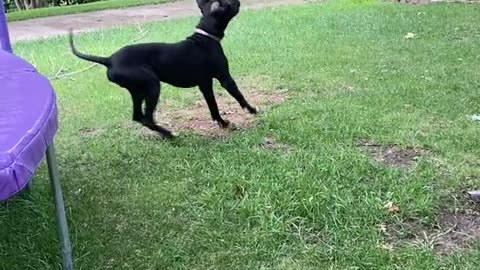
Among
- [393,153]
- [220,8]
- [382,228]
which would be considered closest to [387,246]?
[382,228]

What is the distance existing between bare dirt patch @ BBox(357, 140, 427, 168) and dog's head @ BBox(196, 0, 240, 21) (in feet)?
3.49

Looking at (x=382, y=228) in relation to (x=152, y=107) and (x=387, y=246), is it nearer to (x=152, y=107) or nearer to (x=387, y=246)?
(x=387, y=246)

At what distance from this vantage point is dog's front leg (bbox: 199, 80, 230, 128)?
4016 mm

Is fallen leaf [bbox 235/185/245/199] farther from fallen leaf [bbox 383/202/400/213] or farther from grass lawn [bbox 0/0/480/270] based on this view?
fallen leaf [bbox 383/202/400/213]

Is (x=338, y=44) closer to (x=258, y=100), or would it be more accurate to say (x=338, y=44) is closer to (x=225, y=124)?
(x=258, y=100)

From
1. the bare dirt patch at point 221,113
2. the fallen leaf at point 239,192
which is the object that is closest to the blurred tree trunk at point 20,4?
the bare dirt patch at point 221,113

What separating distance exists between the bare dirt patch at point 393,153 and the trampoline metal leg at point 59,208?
1665mm

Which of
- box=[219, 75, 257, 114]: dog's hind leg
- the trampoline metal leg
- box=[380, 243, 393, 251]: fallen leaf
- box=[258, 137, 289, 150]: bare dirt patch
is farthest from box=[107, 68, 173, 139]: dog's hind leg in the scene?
box=[380, 243, 393, 251]: fallen leaf

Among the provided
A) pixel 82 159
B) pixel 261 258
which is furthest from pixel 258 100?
pixel 261 258

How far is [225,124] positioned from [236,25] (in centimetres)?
434

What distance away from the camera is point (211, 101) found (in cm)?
407

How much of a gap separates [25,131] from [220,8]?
217 cm

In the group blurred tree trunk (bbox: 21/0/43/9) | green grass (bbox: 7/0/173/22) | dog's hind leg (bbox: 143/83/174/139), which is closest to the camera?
Answer: dog's hind leg (bbox: 143/83/174/139)

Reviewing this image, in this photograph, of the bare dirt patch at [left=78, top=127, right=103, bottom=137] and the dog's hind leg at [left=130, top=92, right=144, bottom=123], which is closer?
the dog's hind leg at [left=130, top=92, right=144, bottom=123]
